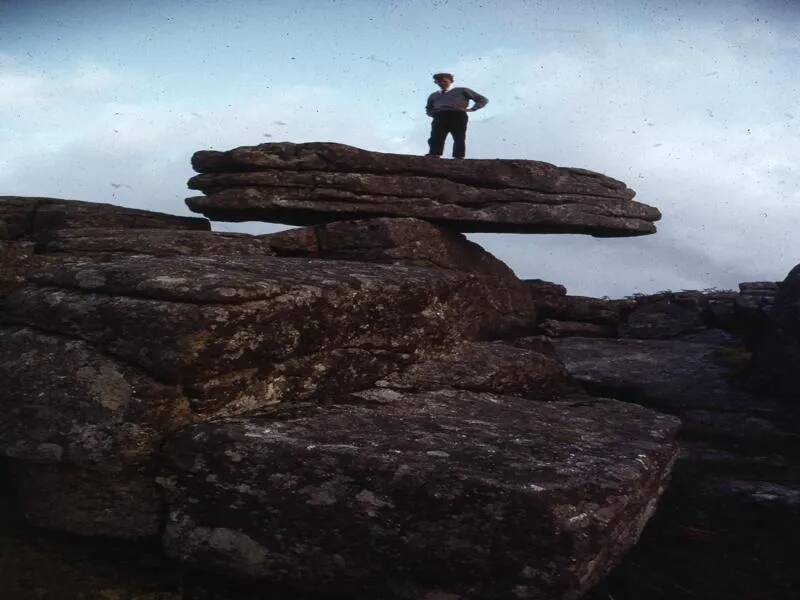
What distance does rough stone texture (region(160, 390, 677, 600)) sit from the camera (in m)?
4.45

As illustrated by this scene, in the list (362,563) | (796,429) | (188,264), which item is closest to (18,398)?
(188,264)

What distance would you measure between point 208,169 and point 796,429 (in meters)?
10.7

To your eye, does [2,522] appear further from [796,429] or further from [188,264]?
[796,429]

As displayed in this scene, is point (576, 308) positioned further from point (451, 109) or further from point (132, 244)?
point (132, 244)

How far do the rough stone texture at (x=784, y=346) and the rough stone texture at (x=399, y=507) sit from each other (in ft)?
17.3

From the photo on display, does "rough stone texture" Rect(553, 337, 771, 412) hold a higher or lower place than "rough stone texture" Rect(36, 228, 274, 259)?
lower

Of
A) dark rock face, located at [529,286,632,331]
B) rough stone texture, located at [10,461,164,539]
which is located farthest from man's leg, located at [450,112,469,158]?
rough stone texture, located at [10,461,164,539]

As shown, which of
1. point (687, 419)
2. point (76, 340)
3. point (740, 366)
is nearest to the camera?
point (76, 340)

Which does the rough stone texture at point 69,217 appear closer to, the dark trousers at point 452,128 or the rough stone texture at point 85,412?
the rough stone texture at point 85,412

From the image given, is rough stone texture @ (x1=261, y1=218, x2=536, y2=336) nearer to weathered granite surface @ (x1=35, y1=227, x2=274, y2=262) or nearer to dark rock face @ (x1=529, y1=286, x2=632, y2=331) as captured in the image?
weathered granite surface @ (x1=35, y1=227, x2=274, y2=262)

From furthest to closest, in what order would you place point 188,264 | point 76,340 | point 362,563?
point 188,264, point 76,340, point 362,563

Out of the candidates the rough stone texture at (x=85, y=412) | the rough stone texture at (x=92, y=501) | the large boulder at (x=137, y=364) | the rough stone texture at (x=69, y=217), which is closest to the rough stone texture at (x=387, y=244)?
the rough stone texture at (x=69, y=217)

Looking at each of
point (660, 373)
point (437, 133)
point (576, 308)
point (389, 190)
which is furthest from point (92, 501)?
point (437, 133)

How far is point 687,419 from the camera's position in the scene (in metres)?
9.72
